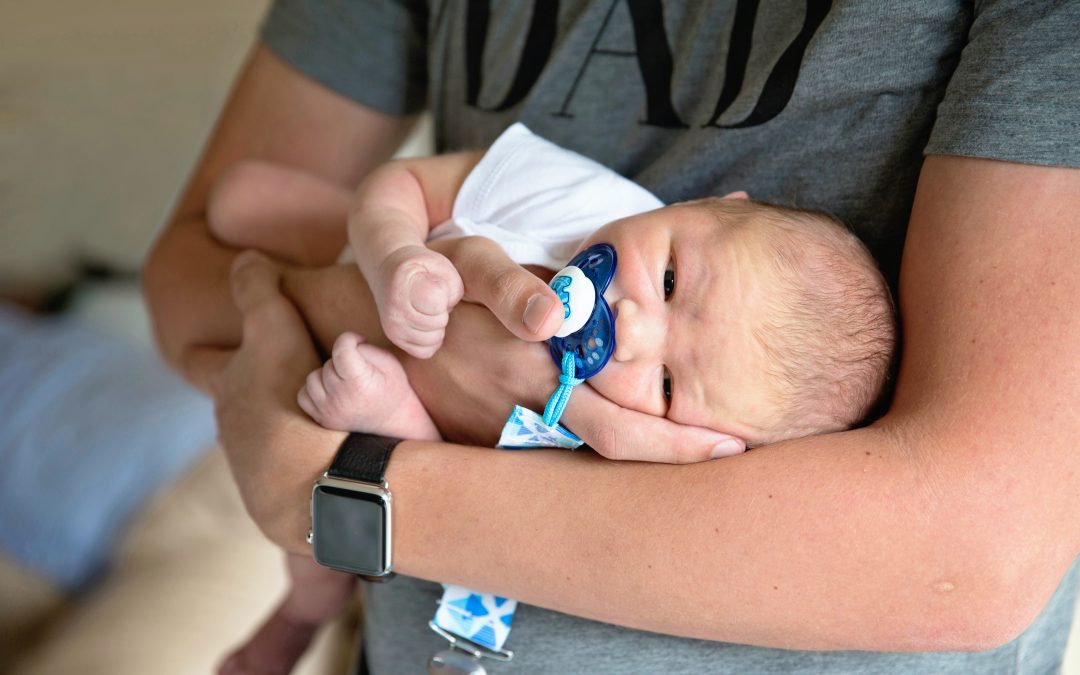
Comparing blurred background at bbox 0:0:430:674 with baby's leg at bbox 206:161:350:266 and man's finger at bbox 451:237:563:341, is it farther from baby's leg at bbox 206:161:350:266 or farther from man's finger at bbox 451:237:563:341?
man's finger at bbox 451:237:563:341

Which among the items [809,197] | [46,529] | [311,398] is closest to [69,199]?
[46,529]

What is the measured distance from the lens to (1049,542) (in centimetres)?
81

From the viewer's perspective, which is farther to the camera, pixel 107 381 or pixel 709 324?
pixel 107 381

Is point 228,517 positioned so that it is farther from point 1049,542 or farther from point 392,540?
point 1049,542

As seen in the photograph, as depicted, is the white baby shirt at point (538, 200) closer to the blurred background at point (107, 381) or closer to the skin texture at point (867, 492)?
the skin texture at point (867, 492)

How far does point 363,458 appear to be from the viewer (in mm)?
1026

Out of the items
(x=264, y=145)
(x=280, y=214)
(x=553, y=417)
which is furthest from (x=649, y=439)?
(x=264, y=145)

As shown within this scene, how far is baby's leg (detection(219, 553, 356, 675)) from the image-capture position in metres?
1.44

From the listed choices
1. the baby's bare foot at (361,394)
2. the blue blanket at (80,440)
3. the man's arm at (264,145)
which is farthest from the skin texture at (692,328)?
the blue blanket at (80,440)

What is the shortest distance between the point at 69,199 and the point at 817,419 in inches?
144

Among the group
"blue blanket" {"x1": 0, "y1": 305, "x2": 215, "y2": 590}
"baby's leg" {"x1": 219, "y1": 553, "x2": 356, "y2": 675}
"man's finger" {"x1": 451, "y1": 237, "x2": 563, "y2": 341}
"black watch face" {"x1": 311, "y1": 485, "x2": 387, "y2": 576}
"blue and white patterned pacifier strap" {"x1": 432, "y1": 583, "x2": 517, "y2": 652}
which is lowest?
"blue blanket" {"x1": 0, "y1": 305, "x2": 215, "y2": 590}

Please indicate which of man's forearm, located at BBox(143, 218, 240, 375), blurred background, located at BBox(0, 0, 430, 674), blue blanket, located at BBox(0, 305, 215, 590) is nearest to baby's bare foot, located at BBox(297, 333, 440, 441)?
man's forearm, located at BBox(143, 218, 240, 375)

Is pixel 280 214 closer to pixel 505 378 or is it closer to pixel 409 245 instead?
pixel 409 245

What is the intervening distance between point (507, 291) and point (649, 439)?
0.73 ft
